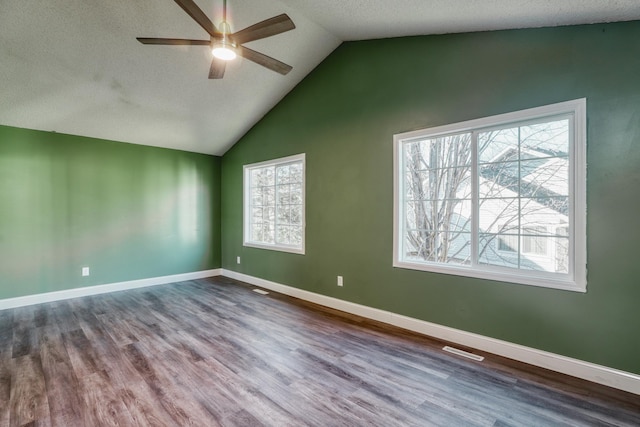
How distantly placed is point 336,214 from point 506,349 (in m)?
2.35

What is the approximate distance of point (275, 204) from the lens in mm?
5168

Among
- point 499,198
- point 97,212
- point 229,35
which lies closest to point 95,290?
point 97,212

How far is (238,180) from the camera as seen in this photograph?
584 centimetres

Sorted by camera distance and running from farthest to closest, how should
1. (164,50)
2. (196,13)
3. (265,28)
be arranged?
(164,50) < (265,28) < (196,13)

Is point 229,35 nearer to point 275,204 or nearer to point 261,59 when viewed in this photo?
point 261,59

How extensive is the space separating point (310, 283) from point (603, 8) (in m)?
3.99

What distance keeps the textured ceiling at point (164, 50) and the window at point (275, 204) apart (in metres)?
1.07

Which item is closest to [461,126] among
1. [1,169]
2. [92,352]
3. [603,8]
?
[603,8]

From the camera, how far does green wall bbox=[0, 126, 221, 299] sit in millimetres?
4156

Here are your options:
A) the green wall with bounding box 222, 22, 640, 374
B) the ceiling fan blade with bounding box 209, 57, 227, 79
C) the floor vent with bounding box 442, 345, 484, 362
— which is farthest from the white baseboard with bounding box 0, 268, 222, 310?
the floor vent with bounding box 442, 345, 484, 362

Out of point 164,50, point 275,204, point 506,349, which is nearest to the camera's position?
point 506,349

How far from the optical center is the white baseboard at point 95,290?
414 cm

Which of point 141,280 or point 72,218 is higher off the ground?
point 72,218

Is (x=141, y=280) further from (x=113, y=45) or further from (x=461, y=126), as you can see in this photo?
(x=461, y=126)
